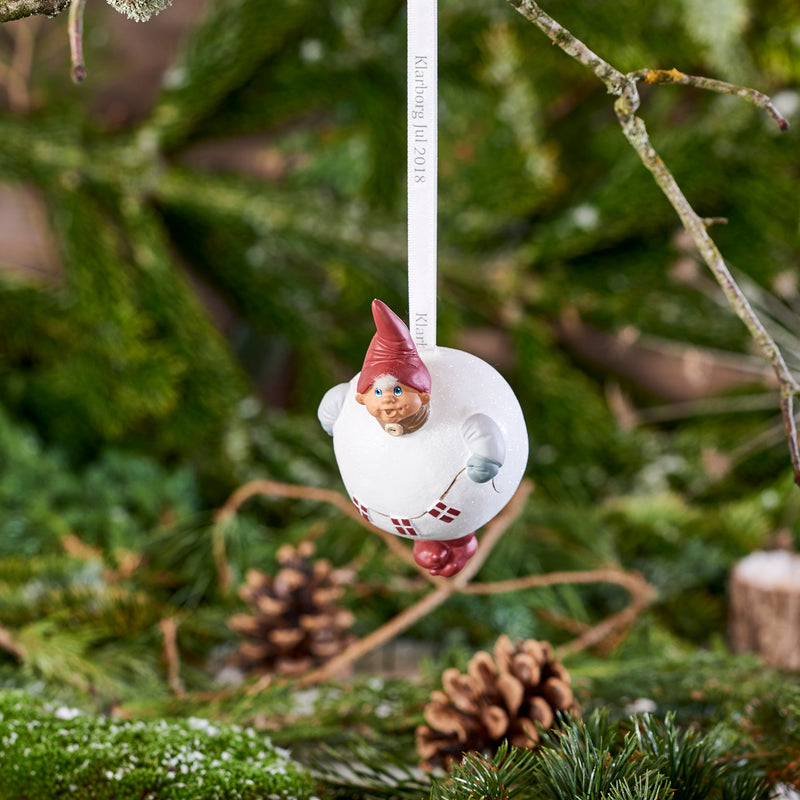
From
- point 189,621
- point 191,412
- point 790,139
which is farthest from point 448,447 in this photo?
point 790,139

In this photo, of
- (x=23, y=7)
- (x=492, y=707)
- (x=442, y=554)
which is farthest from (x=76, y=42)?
(x=492, y=707)

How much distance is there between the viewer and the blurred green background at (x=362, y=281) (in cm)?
81

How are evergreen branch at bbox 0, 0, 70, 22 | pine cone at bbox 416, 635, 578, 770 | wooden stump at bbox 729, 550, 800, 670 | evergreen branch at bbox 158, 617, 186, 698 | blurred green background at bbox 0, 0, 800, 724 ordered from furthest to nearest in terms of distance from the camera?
blurred green background at bbox 0, 0, 800, 724 < wooden stump at bbox 729, 550, 800, 670 < evergreen branch at bbox 158, 617, 186, 698 < pine cone at bbox 416, 635, 578, 770 < evergreen branch at bbox 0, 0, 70, 22

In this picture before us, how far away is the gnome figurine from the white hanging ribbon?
0.08 feet

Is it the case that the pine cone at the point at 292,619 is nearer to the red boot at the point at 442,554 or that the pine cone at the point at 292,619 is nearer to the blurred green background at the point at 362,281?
the blurred green background at the point at 362,281

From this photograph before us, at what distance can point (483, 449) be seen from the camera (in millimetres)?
348

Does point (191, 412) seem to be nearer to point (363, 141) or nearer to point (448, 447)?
point (363, 141)

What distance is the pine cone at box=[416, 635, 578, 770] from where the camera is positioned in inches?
18.2

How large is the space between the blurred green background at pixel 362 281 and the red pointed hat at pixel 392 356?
0.43m

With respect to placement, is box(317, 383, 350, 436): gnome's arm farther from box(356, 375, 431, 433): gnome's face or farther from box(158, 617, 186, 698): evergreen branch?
box(158, 617, 186, 698): evergreen branch

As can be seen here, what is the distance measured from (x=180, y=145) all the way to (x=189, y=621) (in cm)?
62

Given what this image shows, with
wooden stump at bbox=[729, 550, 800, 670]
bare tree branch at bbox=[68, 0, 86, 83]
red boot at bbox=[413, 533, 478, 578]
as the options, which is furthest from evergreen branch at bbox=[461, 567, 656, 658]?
bare tree branch at bbox=[68, 0, 86, 83]

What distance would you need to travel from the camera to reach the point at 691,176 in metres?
0.87

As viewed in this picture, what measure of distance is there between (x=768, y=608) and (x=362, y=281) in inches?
23.3
